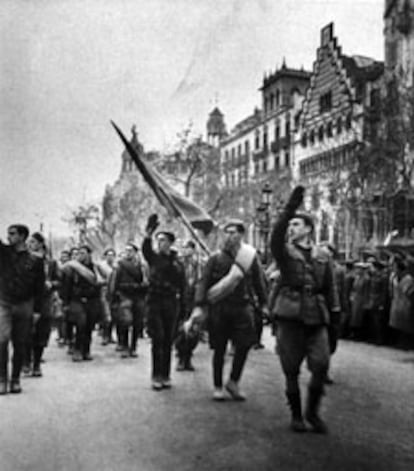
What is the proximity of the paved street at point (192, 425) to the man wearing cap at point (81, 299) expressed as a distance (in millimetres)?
1321

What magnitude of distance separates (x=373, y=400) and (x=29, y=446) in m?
3.58

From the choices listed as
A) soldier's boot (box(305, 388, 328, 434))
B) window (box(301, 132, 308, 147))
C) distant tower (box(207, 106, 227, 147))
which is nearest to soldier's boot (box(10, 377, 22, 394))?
soldier's boot (box(305, 388, 328, 434))

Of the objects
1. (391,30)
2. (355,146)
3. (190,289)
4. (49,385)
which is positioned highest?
(391,30)

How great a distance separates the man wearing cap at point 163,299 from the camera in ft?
24.6

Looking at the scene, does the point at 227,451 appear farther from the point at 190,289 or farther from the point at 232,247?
the point at 190,289

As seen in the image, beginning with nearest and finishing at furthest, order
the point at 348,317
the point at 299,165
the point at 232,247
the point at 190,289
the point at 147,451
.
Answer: the point at 147,451 < the point at 232,247 < the point at 190,289 < the point at 348,317 < the point at 299,165

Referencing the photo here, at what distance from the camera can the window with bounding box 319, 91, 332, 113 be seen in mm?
36969

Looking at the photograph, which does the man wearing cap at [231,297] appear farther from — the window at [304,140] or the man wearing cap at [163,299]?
the window at [304,140]

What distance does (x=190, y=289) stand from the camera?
40.6 feet

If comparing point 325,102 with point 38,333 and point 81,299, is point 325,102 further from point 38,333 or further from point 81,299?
point 38,333

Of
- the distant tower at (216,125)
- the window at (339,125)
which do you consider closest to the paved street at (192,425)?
the distant tower at (216,125)

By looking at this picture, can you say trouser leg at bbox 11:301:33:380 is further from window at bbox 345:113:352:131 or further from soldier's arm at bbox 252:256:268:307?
window at bbox 345:113:352:131

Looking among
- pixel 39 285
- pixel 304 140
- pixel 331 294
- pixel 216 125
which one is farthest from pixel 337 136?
pixel 331 294

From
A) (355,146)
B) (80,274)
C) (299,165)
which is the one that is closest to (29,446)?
(80,274)
